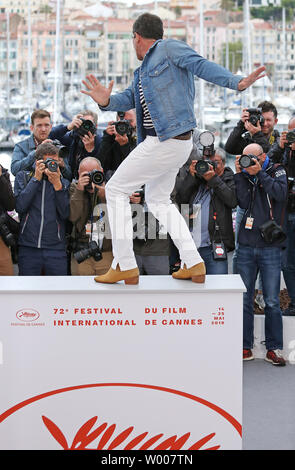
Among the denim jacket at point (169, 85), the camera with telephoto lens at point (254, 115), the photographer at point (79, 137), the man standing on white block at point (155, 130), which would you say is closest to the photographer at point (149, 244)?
the photographer at point (79, 137)

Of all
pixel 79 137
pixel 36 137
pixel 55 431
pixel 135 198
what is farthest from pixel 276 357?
pixel 36 137

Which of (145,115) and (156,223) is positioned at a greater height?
(145,115)

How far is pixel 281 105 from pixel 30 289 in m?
37.8

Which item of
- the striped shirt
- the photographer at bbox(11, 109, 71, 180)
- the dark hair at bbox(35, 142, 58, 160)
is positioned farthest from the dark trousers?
the striped shirt

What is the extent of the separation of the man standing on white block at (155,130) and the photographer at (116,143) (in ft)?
5.35

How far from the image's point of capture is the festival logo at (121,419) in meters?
4.09

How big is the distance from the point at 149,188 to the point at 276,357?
197 centimetres

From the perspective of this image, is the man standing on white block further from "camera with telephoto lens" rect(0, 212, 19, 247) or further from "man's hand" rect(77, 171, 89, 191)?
"camera with telephoto lens" rect(0, 212, 19, 247)

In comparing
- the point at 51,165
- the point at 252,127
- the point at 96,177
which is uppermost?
the point at 252,127

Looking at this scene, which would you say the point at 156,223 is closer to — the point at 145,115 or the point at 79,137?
the point at 79,137

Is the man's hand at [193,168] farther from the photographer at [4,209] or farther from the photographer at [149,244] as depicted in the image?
the photographer at [4,209]

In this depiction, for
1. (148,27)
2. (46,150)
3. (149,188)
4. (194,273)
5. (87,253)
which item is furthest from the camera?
(46,150)

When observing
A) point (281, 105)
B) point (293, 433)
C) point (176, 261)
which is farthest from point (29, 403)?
point (281, 105)

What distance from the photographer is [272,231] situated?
5539 millimetres
